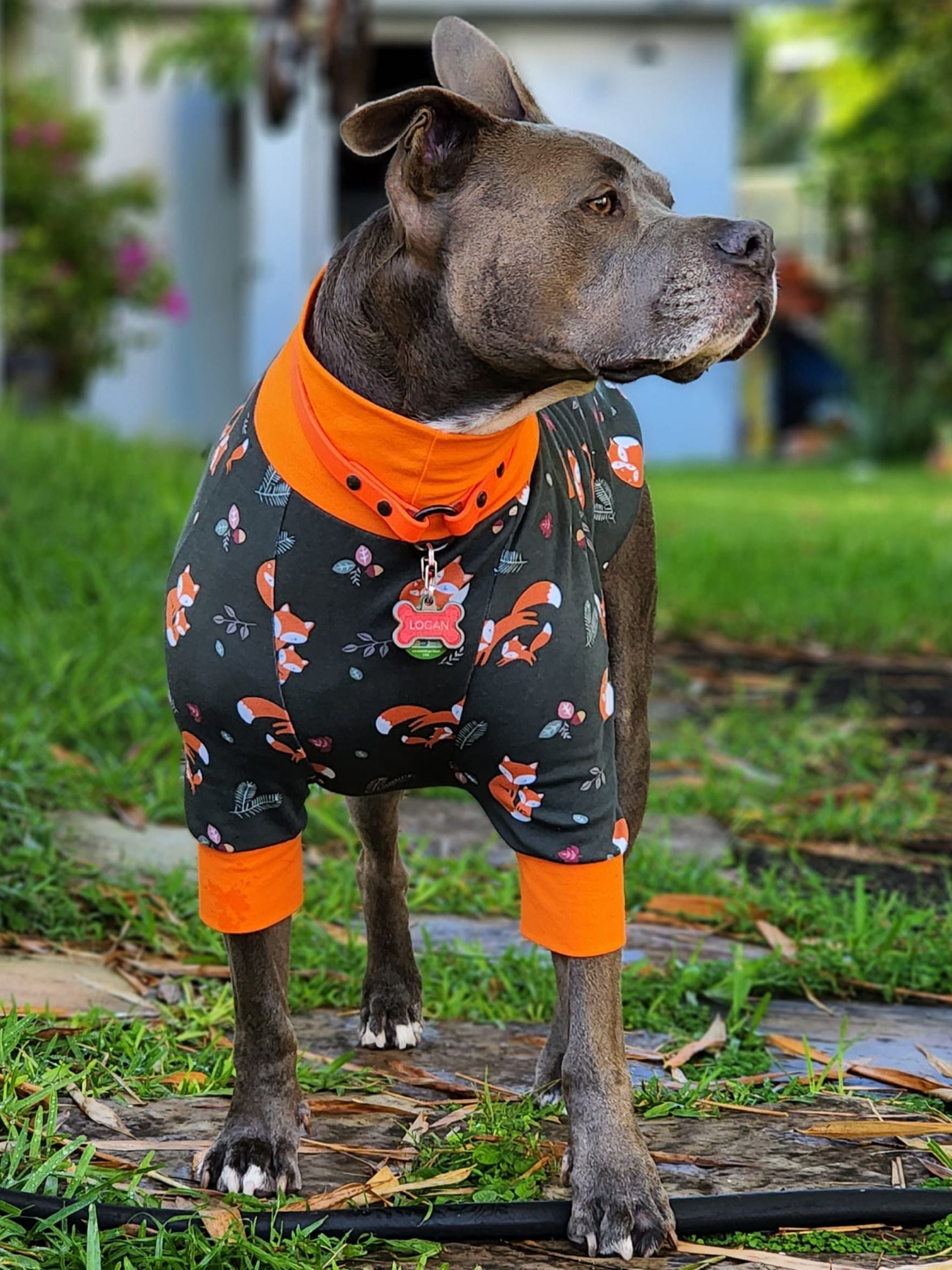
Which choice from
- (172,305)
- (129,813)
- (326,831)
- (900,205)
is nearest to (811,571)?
(326,831)

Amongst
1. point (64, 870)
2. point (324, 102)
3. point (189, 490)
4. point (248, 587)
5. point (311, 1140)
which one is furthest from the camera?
point (324, 102)

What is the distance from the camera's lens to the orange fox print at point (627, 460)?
287 cm

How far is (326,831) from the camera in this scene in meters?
4.11

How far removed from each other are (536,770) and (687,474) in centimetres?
1159

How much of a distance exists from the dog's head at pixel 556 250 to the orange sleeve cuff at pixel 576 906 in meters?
0.67

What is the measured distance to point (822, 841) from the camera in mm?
4129

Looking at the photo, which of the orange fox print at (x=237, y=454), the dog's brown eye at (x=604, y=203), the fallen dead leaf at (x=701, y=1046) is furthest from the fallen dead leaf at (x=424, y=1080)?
the dog's brown eye at (x=604, y=203)

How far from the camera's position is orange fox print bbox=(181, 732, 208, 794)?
97.7 inches

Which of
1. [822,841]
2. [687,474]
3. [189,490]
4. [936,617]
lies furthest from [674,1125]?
[687,474]

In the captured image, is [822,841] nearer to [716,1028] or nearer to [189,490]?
[716,1028]

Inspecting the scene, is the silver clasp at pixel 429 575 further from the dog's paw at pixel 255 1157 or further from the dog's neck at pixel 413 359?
the dog's paw at pixel 255 1157

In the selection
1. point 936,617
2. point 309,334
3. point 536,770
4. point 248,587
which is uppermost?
point 309,334

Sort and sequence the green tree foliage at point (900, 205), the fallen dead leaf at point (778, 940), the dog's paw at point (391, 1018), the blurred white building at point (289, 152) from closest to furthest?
the dog's paw at point (391, 1018) < the fallen dead leaf at point (778, 940) < the blurred white building at point (289, 152) < the green tree foliage at point (900, 205)

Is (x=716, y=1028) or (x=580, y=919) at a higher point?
(x=580, y=919)
